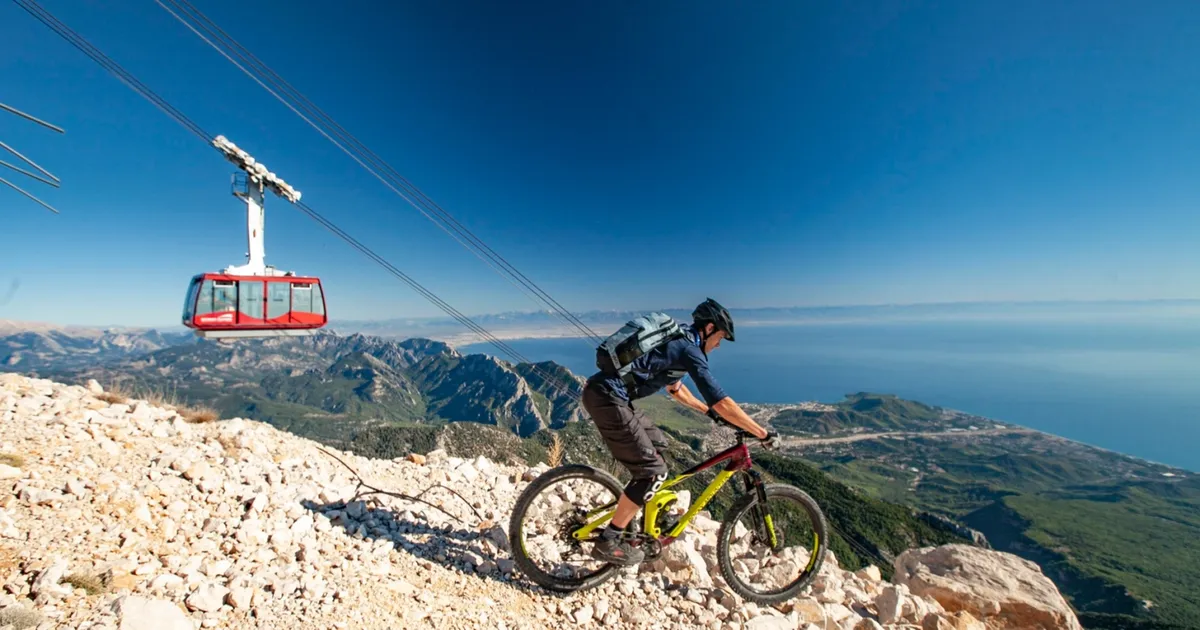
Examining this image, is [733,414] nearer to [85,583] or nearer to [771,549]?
[771,549]

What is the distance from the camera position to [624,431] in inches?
171

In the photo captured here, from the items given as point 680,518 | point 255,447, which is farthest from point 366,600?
point 255,447

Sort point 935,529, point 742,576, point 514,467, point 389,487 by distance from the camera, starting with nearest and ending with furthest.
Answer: point 742,576
point 389,487
point 514,467
point 935,529

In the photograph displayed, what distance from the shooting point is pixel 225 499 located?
4.61 meters

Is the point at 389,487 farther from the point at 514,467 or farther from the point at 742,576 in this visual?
the point at 742,576

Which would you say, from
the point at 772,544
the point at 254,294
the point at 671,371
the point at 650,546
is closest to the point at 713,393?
the point at 671,371

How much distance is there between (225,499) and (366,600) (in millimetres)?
2187

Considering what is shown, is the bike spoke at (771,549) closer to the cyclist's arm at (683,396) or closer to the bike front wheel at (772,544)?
the bike front wheel at (772,544)

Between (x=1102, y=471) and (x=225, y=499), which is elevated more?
(x=225, y=499)

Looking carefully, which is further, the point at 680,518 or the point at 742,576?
the point at 742,576

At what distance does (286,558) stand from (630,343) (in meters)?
3.83

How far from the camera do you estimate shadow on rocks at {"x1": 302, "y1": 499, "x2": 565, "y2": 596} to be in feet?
15.3

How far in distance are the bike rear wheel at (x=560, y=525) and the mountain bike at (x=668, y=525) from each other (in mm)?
10

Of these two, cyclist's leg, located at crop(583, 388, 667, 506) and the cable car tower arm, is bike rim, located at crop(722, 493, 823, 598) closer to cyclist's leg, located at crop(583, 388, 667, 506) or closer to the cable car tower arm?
cyclist's leg, located at crop(583, 388, 667, 506)
